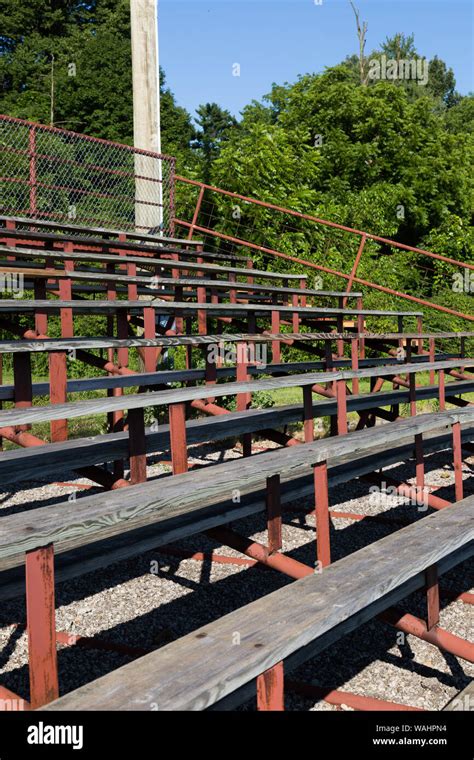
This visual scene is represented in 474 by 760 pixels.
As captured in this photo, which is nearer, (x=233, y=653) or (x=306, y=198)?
(x=233, y=653)

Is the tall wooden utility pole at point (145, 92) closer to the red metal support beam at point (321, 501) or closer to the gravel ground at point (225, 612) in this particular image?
the gravel ground at point (225, 612)

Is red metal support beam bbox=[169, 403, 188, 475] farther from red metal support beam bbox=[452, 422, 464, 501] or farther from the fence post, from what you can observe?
the fence post

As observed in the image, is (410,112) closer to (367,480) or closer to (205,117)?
(205,117)

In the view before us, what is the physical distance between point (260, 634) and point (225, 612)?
1791mm

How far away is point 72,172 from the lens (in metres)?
11.1

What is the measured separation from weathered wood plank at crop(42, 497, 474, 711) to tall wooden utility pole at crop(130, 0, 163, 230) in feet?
24.9

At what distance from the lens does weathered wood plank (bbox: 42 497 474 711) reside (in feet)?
6.41

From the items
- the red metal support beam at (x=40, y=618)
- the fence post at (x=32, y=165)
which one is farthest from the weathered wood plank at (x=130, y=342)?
the fence post at (x=32, y=165)

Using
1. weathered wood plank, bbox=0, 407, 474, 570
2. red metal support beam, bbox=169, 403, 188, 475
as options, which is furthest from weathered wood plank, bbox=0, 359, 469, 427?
weathered wood plank, bbox=0, 407, 474, 570

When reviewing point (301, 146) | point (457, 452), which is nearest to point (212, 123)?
point (301, 146)
